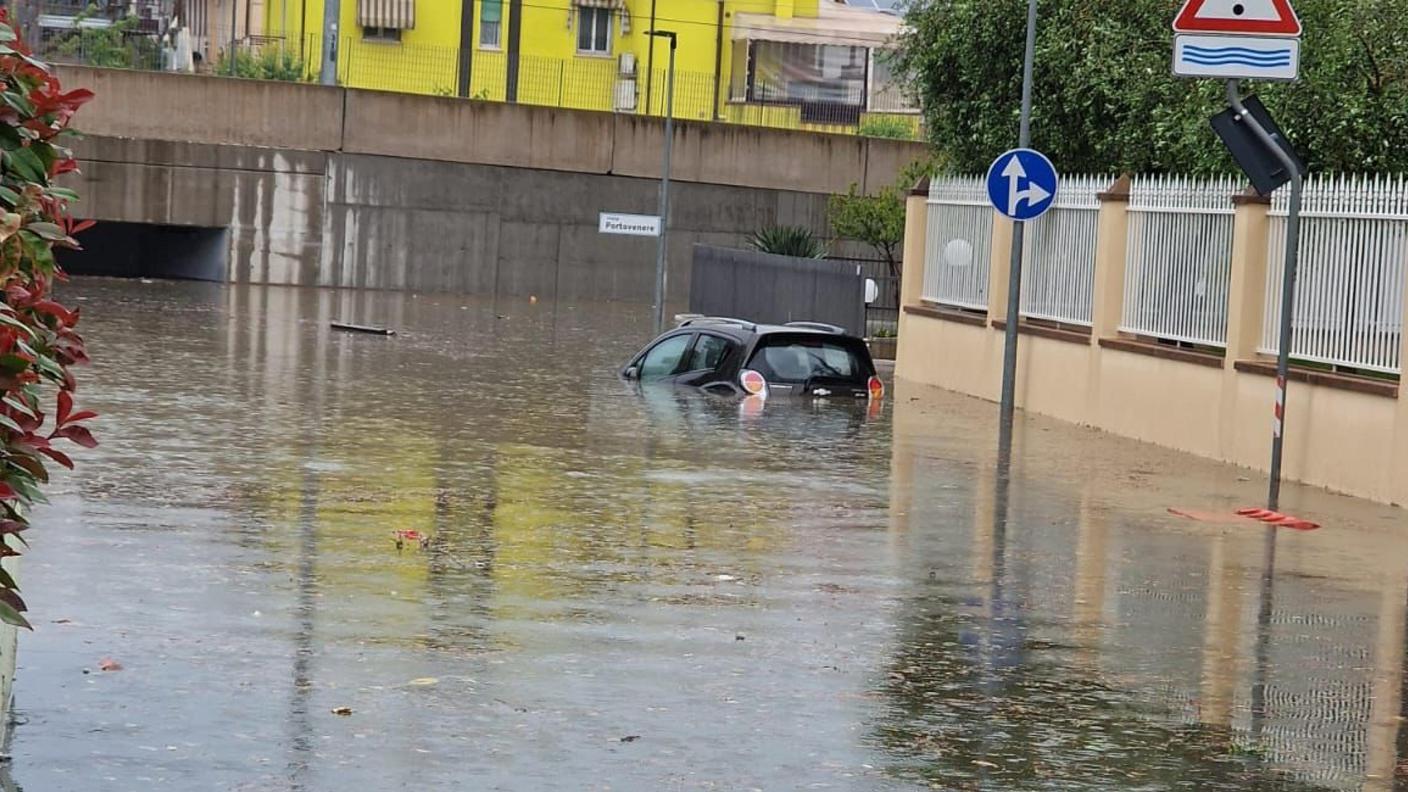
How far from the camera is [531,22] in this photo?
234 ft

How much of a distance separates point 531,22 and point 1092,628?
207 ft

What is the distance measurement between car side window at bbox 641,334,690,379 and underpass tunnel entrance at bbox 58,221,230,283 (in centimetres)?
2824

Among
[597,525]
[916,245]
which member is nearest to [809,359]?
[916,245]

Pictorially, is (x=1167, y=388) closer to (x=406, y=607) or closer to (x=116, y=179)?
(x=406, y=607)

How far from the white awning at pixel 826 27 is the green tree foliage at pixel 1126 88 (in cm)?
4109

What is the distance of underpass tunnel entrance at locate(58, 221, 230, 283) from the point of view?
168 feet

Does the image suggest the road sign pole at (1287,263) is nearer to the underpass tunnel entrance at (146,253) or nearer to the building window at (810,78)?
the underpass tunnel entrance at (146,253)

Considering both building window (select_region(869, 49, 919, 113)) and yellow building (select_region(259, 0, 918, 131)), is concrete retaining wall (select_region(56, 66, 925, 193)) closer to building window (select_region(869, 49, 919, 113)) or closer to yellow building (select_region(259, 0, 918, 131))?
yellow building (select_region(259, 0, 918, 131))

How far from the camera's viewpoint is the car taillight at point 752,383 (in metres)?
21.9

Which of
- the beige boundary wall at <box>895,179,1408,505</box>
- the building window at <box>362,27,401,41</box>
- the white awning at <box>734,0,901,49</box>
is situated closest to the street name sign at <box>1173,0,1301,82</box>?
the beige boundary wall at <box>895,179,1408,505</box>

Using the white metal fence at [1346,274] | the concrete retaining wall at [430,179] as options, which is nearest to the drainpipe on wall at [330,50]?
the concrete retaining wall at [430,179]

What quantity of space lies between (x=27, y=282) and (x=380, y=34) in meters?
65.6

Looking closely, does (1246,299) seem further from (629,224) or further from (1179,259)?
(629,224)

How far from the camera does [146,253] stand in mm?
53406
